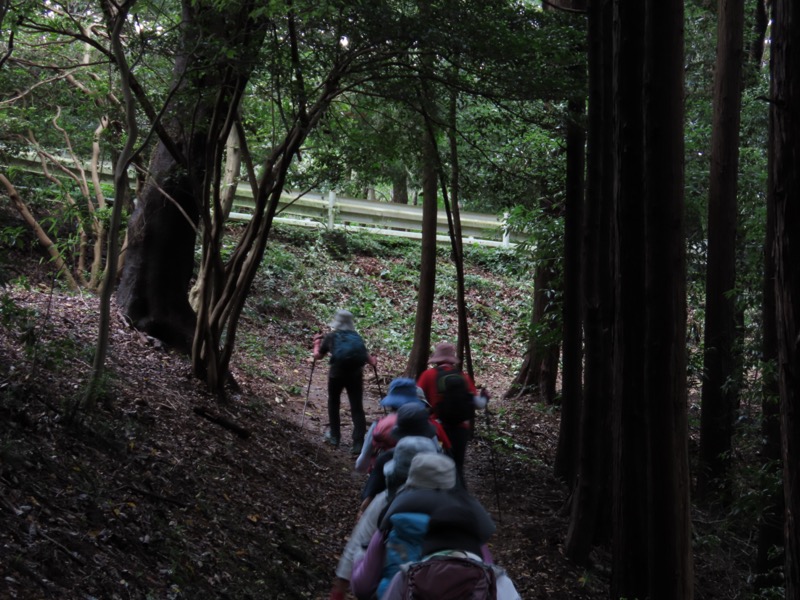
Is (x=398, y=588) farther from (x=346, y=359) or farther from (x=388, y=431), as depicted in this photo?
(x=346, y=359)

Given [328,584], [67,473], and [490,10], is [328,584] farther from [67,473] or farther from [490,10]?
[490,10]

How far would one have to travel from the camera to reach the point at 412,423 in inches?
241

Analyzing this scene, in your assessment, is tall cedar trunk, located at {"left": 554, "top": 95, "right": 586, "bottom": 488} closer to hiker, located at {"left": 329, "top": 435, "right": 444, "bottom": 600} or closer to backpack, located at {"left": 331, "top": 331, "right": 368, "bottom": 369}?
backpack, located at {"left": 331, "top": 331, "right": 368, "bottom": 369}

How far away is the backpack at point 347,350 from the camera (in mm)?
10711

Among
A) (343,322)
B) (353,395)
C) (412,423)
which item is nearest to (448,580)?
(412,423)

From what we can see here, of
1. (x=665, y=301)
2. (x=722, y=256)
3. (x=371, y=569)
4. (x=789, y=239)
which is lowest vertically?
(x=371, y=569)

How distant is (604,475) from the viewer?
9367 mm

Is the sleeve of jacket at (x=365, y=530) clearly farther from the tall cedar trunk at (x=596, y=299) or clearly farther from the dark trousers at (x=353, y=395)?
the dark trousers at (x=353, y=395)

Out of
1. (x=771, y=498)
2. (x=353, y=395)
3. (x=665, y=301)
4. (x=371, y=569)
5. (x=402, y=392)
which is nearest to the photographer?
(x=371, y=569)

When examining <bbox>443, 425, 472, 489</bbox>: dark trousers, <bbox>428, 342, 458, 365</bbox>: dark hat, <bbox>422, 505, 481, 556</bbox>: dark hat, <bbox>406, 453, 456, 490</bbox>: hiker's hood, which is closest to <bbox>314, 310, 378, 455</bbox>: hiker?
<bbox>428, 342, 458, 365</bbox>: dark hat

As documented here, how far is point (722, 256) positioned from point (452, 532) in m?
9.46

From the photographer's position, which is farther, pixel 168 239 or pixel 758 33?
pixel 758 33

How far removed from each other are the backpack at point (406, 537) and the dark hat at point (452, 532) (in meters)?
0.12

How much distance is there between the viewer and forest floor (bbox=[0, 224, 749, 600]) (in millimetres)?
5348
